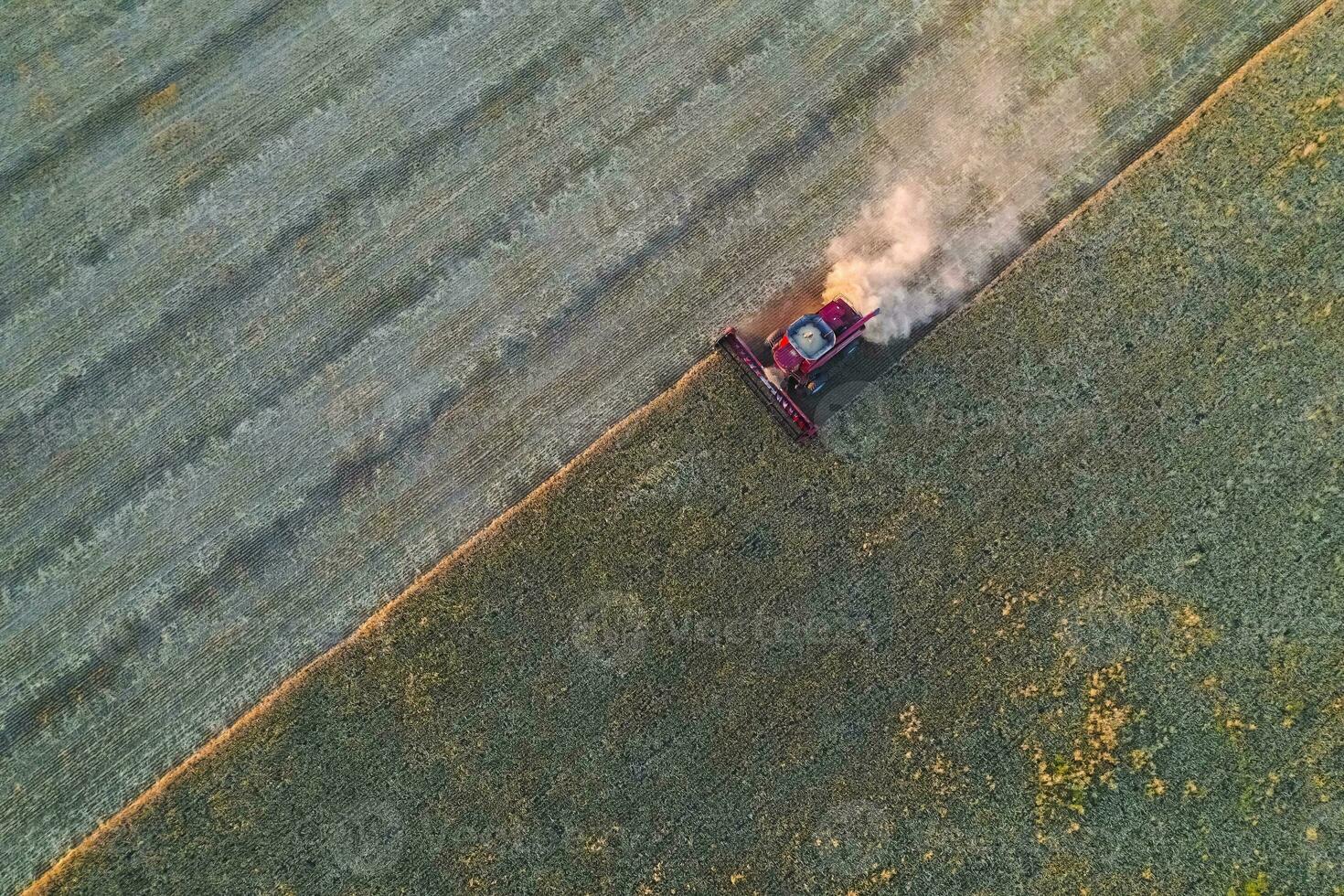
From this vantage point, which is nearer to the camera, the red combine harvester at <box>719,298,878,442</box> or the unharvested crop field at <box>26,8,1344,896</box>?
the unharvested crop field at <box>26,8,1344,896</box>

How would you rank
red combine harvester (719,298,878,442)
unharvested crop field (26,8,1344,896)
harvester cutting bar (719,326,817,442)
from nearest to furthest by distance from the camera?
unharvested crop field (26,8,1344,896), red combine harvester (719,298,878,442), harvester cutting bar (719,326,817,442)

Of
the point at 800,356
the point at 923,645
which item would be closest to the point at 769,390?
the point at 800,356

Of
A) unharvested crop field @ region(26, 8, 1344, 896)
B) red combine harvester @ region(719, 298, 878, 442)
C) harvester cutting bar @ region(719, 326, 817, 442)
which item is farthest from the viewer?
harvester cutting bar @ region(719, 326, 817, 442)

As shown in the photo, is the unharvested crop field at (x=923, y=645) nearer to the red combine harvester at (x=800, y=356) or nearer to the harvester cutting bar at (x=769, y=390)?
the harvester cutting bar at (x=769, y=390)

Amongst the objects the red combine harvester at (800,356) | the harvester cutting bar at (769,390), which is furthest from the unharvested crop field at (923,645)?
the red combine harvester at (800,356)

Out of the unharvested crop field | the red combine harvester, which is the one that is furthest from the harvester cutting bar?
the unharvested crop field

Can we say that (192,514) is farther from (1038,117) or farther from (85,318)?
(1038,117)

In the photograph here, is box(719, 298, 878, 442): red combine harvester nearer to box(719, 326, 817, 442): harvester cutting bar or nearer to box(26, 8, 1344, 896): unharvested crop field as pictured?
box(719, 326, 817, 442): harvester cutting bar
